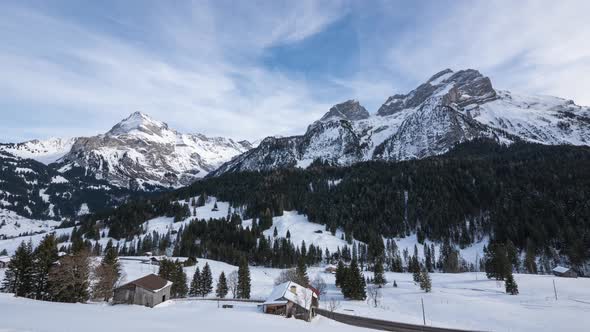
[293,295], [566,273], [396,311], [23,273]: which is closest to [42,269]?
[23,273]

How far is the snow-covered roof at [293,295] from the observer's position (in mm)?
60572

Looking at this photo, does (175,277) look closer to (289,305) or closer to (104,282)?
(104,282)

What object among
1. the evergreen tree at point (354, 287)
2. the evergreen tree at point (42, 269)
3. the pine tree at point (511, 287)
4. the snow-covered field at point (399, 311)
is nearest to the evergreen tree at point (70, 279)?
the evergreen tree at point (42, 269)

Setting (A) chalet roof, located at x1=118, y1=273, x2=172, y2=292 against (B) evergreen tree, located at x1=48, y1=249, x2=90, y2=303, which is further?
(A) chalet roof, located at x1=118, y1=273, x2=172, y2=292

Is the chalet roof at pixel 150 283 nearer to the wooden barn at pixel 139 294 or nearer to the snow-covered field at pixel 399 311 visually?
the wooden barn at pixel 139 294

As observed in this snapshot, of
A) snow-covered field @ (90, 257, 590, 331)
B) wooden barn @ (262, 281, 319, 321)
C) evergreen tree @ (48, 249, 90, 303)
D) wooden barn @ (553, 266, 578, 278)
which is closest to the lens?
wooden barn @ (262, 281, 319, 321)

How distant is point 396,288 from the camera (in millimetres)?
109062

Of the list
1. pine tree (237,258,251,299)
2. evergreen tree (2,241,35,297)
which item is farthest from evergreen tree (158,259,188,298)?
evergreen tree (2,241,35,297)

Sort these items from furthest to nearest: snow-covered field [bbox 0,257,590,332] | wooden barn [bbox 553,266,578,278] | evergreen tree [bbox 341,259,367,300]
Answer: wooden barn [bbox 553,266,578,278], evergreen tree [bbox 341,259,367,300], snow-covered field [bbox 0,257,590,332]

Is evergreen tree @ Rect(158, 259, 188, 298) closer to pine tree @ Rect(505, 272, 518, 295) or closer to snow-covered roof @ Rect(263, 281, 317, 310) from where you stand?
snow-covered roof @ Rect(263, 281, 317, 310)

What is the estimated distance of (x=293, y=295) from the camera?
62.7 meters

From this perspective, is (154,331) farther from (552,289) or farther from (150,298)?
(552,289)

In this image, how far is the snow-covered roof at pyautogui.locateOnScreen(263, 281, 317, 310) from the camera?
199 feet

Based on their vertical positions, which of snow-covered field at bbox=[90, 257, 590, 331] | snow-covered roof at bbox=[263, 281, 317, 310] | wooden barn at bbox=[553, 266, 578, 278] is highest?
wooden barn at bbox=[553, 266, 578, 278]
